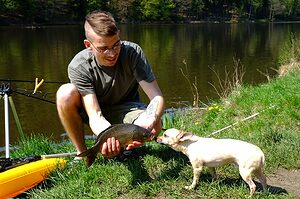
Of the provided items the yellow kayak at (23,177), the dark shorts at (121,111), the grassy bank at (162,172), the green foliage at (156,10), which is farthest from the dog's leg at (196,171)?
the green foliage at (156,10)

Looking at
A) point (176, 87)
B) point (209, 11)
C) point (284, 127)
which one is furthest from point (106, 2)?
point (284, 127)

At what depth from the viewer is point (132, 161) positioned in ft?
16.2

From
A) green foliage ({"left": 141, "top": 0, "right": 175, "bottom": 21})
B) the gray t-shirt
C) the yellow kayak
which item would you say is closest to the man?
the gray t-shirt

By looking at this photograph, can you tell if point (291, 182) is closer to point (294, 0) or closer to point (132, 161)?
point (132, 161)

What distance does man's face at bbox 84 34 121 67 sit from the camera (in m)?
4.32

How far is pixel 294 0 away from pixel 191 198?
402 ft

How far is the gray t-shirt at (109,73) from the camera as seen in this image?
4766mm

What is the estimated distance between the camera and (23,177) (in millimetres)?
4719

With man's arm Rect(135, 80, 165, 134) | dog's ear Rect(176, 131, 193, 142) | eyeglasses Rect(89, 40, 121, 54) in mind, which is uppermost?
eyeglasses Rect(89, 40, 121, 54)

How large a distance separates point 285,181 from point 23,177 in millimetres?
2892

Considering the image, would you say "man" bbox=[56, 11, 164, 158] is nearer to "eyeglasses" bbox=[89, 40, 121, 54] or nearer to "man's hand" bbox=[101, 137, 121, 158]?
"eyeglasses" bbox=[89, 40, 121, 54]

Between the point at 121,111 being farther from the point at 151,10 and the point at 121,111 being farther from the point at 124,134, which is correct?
the point at 151,10

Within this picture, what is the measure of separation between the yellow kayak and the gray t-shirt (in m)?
1.01

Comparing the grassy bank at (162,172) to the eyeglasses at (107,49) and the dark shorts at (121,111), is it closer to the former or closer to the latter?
the dark shorts at (121,111)
